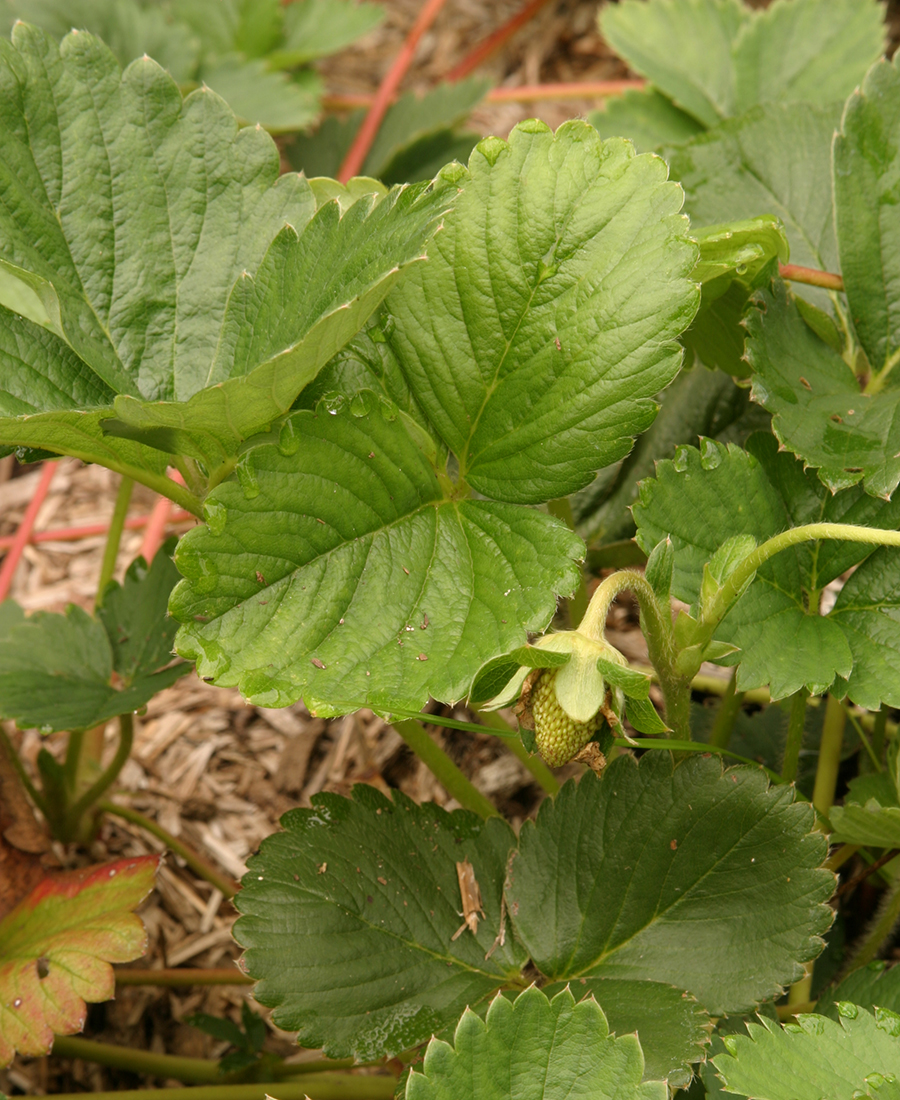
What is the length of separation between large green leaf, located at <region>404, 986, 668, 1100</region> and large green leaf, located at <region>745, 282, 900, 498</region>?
1.61 feet

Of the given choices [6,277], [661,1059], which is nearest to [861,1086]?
[661,1059]

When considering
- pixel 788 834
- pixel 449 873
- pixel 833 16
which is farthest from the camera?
pixel 833 16

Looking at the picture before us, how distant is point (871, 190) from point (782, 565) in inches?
15.2

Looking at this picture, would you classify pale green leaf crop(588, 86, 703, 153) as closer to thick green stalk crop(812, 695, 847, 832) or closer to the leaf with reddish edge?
thick green stalk crop(812, 695, 847, 832)

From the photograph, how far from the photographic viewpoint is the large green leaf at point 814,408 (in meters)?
0.94

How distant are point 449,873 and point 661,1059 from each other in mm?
265

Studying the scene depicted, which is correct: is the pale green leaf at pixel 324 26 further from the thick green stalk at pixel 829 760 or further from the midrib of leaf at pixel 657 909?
the midrib of leaf at pixel 657 909

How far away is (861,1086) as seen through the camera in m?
0.81

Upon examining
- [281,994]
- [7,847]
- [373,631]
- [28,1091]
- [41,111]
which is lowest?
[28,1091]

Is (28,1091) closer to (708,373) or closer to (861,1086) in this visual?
(861,1086)

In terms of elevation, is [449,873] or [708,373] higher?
[708,373]

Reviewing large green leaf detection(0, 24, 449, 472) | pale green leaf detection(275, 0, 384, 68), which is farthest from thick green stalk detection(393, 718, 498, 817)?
pale green leaf detection(275, 0, 384, 68)

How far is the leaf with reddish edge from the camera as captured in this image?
0.99 m

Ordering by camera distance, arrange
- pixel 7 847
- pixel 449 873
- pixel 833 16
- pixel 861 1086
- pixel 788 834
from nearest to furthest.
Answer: pixel 861 1086 → pixel 788 834 → pixel 449 873 → pixel 7 847 → pixel 833 16
